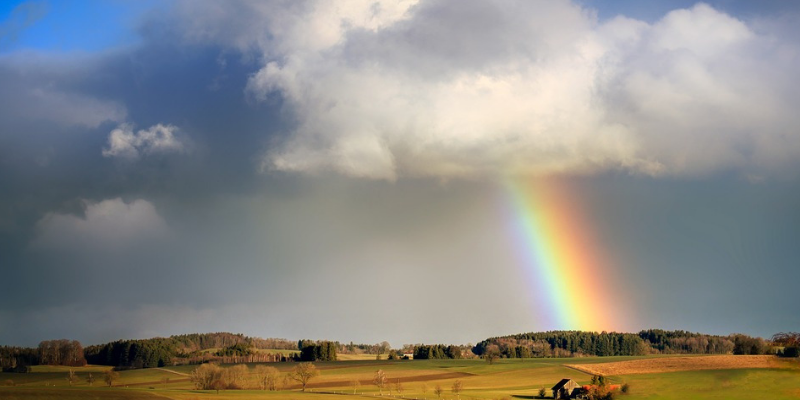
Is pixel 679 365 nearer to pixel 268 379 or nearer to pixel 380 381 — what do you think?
pixel 380 381

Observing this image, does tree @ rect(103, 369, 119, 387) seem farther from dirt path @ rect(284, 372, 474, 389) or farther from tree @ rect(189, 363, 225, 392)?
dirt path @ rect(284, 372, 474, 389)

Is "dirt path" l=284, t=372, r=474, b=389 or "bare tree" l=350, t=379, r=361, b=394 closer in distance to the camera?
"bare tree" l=350, t=379, r=361, b=394

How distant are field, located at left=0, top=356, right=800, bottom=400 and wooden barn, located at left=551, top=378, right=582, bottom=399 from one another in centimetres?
417

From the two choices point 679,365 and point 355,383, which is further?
point 355,383

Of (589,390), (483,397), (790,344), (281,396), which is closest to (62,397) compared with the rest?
(281,396)

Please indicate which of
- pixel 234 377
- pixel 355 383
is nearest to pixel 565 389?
pixel 355 383

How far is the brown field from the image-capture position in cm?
13557

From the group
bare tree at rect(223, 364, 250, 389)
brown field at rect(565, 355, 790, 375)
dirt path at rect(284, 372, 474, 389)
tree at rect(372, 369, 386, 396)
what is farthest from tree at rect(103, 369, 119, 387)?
brown field at rect(565, 355, 790, 375)

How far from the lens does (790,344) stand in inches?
4855

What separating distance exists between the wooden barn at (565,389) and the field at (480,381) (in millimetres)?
4171

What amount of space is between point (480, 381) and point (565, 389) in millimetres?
28729

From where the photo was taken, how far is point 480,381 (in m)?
158

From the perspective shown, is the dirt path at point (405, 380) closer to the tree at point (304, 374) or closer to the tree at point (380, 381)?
the tree at point (304, 374)

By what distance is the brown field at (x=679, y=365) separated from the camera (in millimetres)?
135575
